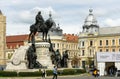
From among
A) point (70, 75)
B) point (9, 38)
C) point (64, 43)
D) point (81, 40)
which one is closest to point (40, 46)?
point (70, 75)

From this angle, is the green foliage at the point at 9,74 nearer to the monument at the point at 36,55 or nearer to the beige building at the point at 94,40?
the monument at the point at 36,55

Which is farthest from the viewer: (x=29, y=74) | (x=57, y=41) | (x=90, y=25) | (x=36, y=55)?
(x=57, y=41)

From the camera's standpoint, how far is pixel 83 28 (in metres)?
127

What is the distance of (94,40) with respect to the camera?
122 m

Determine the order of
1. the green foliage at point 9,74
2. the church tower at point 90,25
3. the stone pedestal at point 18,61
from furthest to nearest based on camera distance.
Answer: the church tower at point 90,25 → the stone pedestal at point 18,61 → the green foliage at point 9,74

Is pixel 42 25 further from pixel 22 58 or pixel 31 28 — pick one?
pixel 22 58

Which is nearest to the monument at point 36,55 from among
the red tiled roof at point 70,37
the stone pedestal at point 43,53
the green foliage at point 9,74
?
the stone pedestal at point 43,53

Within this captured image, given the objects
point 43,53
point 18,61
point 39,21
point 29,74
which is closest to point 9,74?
point 29,74

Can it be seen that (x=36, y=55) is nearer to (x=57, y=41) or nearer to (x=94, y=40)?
(x=94, y=40)

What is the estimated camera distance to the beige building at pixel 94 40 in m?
119

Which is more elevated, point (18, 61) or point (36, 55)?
point (36, 55)

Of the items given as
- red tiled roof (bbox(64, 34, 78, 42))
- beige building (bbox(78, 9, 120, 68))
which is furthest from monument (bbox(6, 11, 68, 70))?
red tiled roof (bbox(64, 34, 78, 42))

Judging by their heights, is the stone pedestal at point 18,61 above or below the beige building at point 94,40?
below

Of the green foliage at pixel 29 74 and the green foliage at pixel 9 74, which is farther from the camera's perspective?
the green foliage at pixel 9 74
